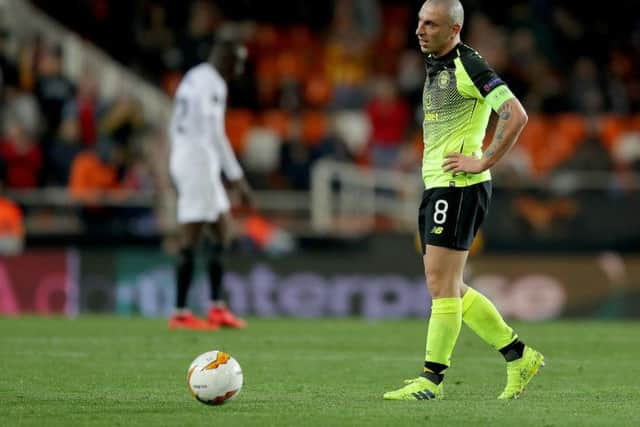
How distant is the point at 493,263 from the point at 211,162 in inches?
196

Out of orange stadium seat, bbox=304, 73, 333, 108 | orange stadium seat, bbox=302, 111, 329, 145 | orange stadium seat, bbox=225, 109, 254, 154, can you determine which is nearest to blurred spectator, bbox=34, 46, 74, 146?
orange stadium seat, bbox=225, 109, 254, 154

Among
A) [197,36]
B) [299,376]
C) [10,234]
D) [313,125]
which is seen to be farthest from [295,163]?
[299,376]

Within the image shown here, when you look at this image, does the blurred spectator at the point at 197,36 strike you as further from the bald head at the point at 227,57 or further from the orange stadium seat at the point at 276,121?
the bald head at the point at 227,57

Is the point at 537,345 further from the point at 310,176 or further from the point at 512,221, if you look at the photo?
the point at 310,176

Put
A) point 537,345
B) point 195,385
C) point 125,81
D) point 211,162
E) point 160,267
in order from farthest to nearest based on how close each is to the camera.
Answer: point 125,81 → point 160,267 → point 211,162 → point 537,345 → point 195,385

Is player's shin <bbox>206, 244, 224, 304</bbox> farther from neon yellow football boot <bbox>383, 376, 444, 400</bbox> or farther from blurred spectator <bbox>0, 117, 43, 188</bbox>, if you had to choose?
blurred spectator <bbox>0, 117, 43, 188</bbox>

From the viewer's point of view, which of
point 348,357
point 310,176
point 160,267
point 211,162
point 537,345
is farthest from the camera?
point 310,176

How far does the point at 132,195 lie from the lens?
16781 mm

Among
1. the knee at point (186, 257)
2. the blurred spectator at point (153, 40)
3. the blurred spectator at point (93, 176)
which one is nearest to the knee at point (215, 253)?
the knee at point (186, 257)

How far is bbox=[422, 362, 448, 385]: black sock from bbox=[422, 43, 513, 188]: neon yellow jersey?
3.09 feet

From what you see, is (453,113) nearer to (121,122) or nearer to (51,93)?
(121,122)

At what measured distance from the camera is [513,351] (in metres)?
7.75

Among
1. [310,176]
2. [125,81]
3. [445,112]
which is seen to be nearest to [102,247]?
[310,176]

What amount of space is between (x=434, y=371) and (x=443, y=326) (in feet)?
0.82
